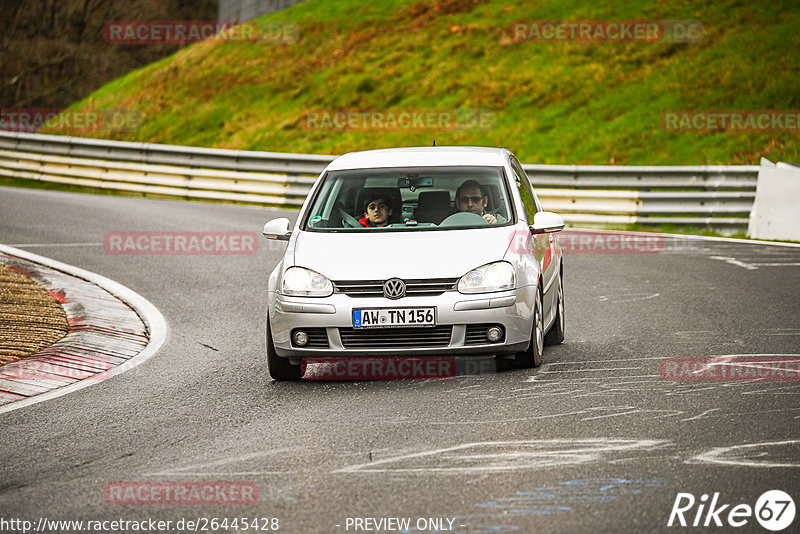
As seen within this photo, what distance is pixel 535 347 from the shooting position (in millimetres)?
7855

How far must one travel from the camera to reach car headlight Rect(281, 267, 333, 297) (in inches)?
298

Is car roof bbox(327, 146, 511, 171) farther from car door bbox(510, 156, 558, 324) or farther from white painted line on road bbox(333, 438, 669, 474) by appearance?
white painted line on road bbox(333, 438, 669, 474)

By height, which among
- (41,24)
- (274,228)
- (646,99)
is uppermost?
(41,24)

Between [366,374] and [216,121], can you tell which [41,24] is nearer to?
[216,121]

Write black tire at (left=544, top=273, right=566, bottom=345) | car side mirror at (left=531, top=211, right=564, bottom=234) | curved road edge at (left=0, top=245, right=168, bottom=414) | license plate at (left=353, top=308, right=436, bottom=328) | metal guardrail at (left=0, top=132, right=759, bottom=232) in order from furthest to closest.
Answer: metal guardrail at (left=0, top=132, right=759, bottom=232) < black tire at (left=544, top=273, right=566, bottom=345) < car side mirror at (left=531, top=211, right=564, bottom=234) < curved road edge at (left=0, top=245, right=168, bottom=414) < license plate at (left=353, top=308, right=436, bottom=328)

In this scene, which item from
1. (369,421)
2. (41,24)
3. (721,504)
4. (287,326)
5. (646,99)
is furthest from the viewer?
(41,24)

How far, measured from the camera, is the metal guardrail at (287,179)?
18266 millimetres

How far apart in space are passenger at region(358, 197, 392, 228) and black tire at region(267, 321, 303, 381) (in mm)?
1364

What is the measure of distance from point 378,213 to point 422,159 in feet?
2.22

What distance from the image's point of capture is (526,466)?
552 cm

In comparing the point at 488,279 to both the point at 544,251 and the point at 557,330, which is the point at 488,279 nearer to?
the point at 544,251

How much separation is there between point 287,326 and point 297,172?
15230mm

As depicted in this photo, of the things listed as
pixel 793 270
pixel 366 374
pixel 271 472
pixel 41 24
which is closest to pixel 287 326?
pixel 366 374

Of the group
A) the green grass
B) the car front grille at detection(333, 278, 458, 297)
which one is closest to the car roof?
the car front grille at detection(333, 278, 458, 297)
